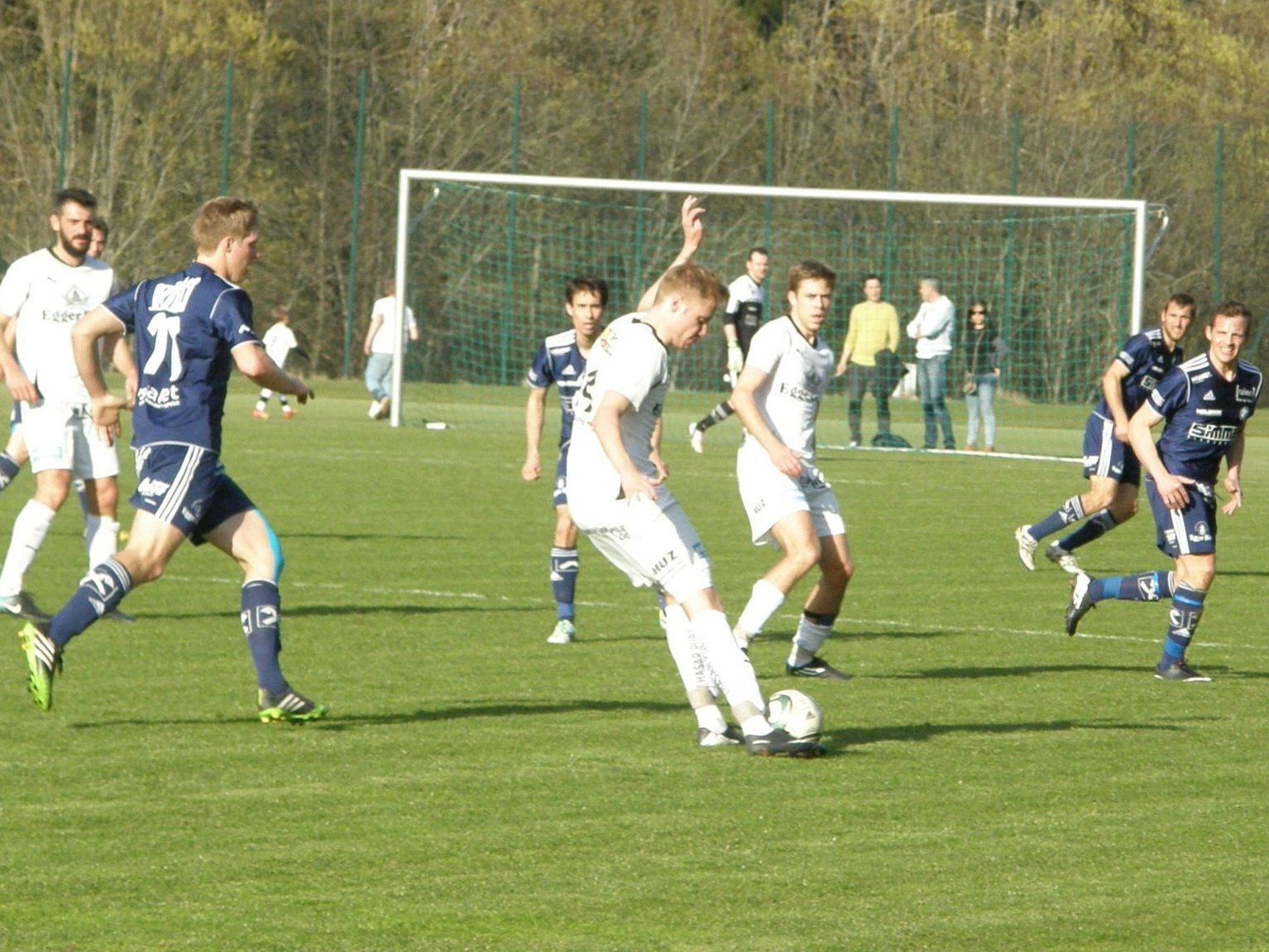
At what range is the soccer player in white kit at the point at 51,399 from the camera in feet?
35.7

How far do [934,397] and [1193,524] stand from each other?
52.3 feet

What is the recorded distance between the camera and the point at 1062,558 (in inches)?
560

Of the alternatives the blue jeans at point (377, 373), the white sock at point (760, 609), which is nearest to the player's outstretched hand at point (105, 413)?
the white sock at point (760, 609)

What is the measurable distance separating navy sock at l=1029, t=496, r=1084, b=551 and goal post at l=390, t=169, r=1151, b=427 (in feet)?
47.5

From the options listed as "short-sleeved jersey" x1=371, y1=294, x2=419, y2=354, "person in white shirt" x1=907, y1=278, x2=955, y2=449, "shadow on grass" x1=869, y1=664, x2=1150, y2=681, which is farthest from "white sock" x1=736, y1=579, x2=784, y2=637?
"short-sleeved jersey" x1=371, y1=294, x2=419, y2=354

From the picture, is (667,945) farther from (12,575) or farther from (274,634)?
(12,575)

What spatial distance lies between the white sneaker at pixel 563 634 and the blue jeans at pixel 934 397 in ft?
50.4

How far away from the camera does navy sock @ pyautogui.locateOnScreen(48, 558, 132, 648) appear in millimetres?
7816

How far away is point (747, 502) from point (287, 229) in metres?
31.8

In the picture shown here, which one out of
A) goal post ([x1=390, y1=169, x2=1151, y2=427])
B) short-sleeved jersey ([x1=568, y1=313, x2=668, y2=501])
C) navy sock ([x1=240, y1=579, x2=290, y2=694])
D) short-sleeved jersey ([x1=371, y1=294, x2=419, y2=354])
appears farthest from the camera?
goal post ([x1=390, y1=169, x2=1151, y2=427])

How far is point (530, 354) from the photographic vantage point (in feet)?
106

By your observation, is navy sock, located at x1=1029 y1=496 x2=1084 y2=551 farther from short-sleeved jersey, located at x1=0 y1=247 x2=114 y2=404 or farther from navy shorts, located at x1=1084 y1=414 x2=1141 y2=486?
short-sleeved jersey, located at x1=0 y1=247 x2=114 y2=404

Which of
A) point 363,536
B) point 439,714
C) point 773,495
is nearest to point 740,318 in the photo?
point 363,536

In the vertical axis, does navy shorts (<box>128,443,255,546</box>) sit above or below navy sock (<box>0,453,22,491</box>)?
above
